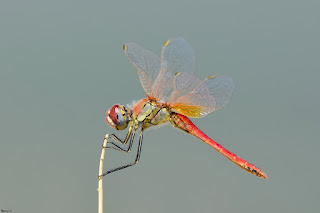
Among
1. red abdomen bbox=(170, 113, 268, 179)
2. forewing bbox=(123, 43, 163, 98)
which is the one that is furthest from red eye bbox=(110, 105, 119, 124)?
red abdomen bbox=(170, 113, 268, 179)

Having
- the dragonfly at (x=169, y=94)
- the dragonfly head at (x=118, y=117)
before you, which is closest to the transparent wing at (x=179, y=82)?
the dragonfly at (x=169, y=94)

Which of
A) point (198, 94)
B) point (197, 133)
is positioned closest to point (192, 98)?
point (198, 94)

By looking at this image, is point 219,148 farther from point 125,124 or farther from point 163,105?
point 125,124

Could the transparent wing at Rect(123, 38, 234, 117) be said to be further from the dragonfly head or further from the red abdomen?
the dragonfly head

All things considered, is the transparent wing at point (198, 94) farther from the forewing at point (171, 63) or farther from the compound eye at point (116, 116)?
the compound eye at point (116, 116)

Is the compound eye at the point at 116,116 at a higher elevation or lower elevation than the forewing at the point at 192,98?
lower

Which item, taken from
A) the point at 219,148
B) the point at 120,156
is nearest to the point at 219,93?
the point at 219,148
